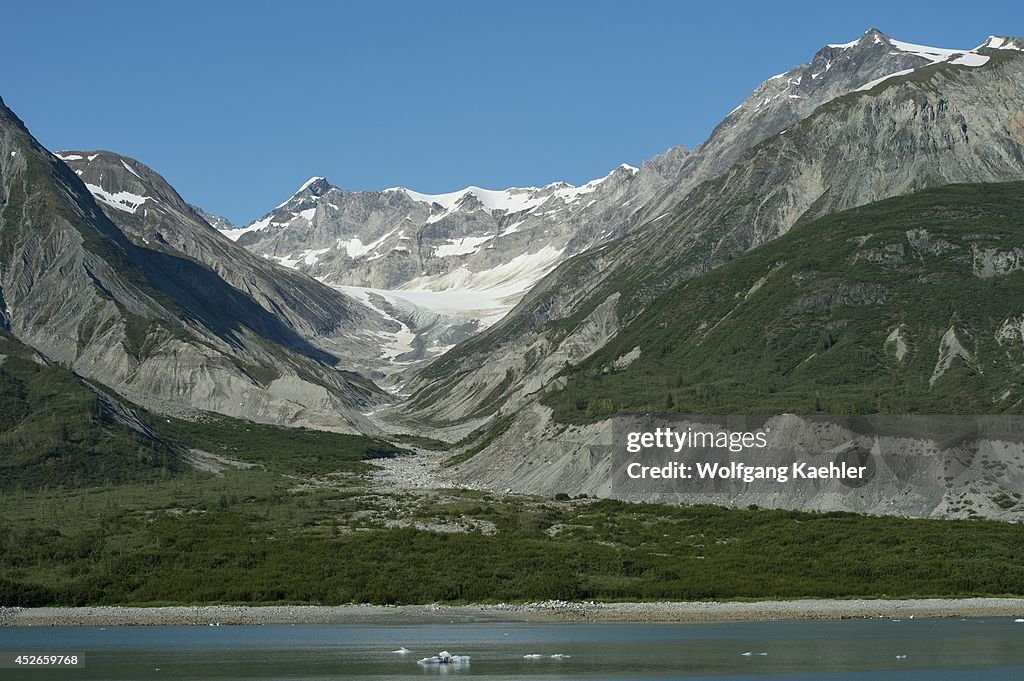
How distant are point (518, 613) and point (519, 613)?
0.09 metres

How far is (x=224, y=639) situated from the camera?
7956 centimetres

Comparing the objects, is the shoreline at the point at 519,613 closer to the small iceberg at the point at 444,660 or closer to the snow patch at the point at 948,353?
the small iceberg at the point at 444,660

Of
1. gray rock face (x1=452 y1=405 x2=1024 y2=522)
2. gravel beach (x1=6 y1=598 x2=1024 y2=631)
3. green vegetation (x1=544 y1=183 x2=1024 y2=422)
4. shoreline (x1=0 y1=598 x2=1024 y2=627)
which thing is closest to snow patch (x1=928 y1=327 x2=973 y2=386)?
green vegetation (x1=544 y1=183 x2=1024 y2=422)

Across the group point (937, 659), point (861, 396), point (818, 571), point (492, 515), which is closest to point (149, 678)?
point (937, 659)

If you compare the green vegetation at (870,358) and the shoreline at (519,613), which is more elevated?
the green vegetation at (870,358)

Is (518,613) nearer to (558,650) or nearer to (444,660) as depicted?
(558,650)

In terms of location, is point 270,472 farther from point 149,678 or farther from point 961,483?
point 149,678

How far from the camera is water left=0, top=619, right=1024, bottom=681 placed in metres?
65.2

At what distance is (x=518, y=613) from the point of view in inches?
3553

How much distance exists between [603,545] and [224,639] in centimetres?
3814

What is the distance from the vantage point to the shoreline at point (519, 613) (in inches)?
3469

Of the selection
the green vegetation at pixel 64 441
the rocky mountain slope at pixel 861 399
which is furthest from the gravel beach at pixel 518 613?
the green vegetation at pixel 64 441

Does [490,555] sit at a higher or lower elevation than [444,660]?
higher

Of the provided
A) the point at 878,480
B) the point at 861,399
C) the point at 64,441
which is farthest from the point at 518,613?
the point at 64,441
